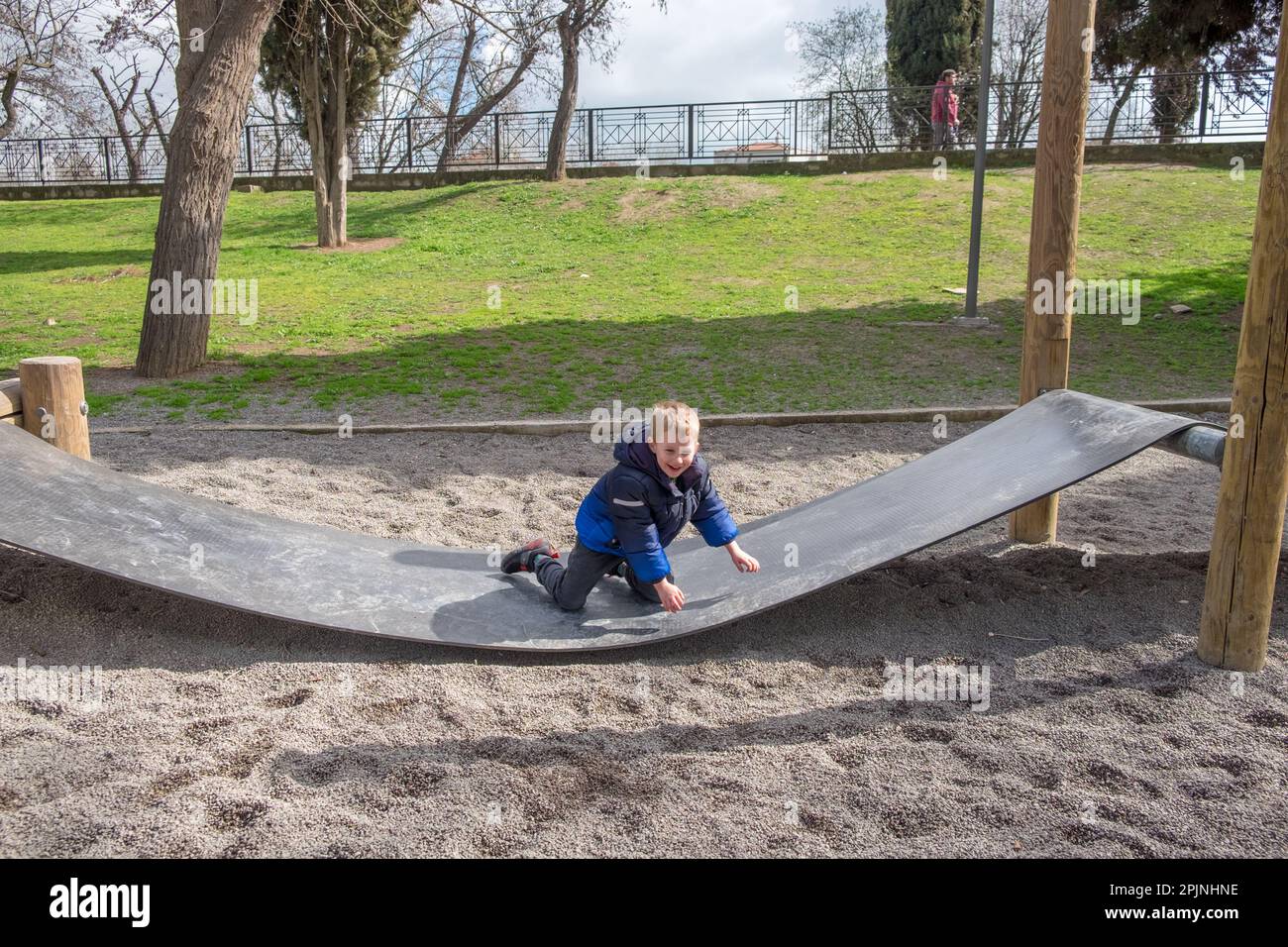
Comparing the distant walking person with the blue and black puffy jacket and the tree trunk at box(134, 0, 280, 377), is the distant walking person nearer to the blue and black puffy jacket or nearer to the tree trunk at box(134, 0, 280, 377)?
the tree trunk at box(134, 0, 280, 377)

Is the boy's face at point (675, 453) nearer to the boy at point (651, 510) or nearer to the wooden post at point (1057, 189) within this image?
the boy at point (651, 510)

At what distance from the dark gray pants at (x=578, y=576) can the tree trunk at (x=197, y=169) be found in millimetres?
6874

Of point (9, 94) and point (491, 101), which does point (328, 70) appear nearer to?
point (9, 94)

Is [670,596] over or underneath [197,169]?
underneath

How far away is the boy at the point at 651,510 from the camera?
12.1 feet

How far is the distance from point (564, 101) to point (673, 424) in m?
17.9

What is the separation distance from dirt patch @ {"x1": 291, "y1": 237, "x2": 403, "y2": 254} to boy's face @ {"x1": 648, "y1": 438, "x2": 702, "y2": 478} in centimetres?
1359

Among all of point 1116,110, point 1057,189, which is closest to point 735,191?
point 1116,110

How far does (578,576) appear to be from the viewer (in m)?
4.12

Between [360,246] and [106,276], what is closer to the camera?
[106,276]

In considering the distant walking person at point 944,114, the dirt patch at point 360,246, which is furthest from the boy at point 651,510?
the distant walking person at point 944,114

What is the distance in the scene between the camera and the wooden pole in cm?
351

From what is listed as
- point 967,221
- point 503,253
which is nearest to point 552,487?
point 503,253

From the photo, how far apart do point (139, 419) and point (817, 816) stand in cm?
706
